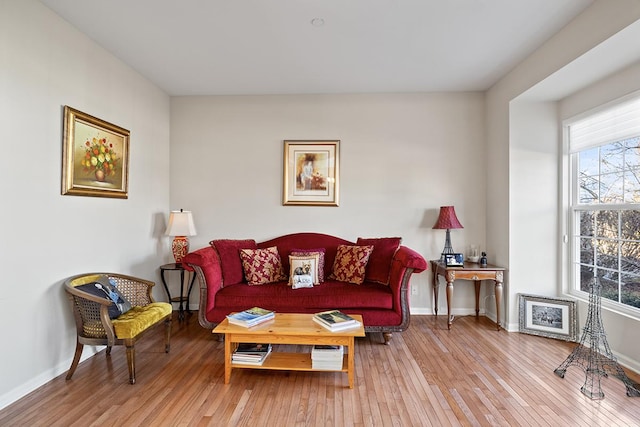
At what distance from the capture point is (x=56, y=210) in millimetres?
2500

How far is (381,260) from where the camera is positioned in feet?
11.3

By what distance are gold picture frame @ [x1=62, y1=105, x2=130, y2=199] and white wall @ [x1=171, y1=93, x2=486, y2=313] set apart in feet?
3.18

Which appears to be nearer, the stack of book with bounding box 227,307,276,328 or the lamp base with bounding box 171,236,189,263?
the stack of book with bounding box 227,307,276,328

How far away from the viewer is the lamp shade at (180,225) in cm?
372

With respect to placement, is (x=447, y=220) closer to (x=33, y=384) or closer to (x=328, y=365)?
(x=328, y=365)

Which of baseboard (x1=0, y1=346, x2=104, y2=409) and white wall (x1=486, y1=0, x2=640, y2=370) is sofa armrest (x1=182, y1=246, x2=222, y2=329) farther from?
white wall (x1=486, y1=0, x2=640, y2=370)

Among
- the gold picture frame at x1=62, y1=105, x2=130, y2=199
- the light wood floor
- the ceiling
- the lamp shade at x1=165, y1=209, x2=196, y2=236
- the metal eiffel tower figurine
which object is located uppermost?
the ceiling

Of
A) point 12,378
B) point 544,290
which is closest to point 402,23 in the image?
point 544,290

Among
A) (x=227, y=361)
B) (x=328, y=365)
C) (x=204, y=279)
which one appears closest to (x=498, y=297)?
(x=328, y=365)

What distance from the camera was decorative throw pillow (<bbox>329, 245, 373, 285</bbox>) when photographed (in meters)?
3.44

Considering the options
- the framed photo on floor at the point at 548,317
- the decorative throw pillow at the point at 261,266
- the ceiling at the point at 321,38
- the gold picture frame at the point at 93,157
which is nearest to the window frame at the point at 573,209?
the framed photo on floor at the point at 548,317

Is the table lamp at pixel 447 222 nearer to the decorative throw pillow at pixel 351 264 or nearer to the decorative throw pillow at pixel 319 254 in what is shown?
the decorative throw pillow at pixel 351 264

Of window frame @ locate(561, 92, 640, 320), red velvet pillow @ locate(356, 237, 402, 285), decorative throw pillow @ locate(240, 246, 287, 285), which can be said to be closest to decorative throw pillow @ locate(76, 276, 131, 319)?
decorative throw pillow @ locate(240, 246, 287, 285)

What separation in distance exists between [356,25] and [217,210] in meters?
2.65
